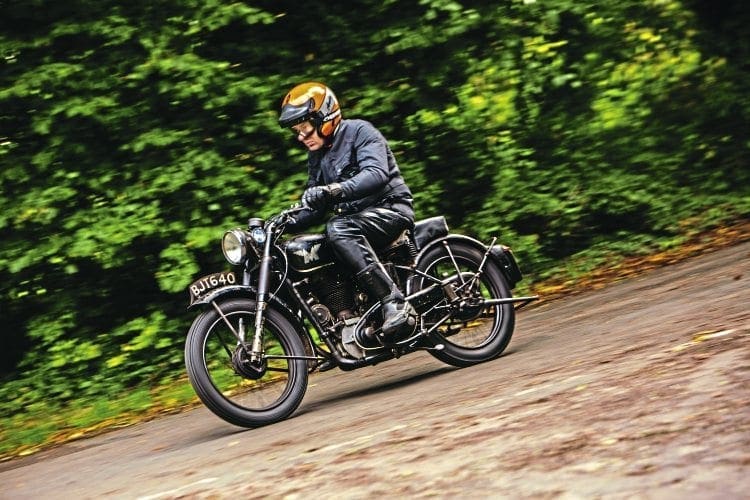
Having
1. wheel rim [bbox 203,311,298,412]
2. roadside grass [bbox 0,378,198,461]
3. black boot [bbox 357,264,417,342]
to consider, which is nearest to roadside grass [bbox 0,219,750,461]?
roadside grass [bbox 0,378,198,461]

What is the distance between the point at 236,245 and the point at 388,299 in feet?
3.46

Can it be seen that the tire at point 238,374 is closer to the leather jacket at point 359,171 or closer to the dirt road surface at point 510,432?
the dirt road surface at point 510,432

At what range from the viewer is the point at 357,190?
6.64 meters

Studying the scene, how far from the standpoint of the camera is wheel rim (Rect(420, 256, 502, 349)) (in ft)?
23.7

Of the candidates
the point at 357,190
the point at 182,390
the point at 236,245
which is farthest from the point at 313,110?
the point at 182,390

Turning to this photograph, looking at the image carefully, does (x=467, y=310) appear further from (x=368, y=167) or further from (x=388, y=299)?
(x=368, y=167)

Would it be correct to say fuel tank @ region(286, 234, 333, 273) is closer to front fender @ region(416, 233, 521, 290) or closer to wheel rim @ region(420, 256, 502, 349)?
wheel rim @ region(420, 256, 502, 349)

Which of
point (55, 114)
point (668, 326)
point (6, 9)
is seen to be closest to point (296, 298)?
point (668, 326)

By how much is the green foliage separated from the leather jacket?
335 centimetres

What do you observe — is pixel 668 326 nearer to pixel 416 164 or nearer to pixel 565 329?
pixel 565 329

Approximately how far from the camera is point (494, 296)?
7387 millimetres

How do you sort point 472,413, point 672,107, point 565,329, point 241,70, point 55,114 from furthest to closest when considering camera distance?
point 672,107
point 241,70
point 55,114
point 565,329
point 472,413

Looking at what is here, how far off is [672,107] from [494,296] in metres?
6.72

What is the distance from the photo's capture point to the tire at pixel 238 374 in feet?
20.4
